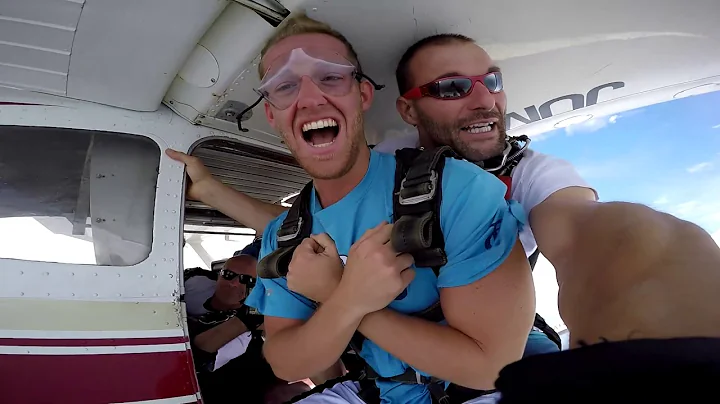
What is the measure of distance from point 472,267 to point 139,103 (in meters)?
1.74

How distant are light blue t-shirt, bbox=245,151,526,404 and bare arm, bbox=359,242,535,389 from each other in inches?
1.7

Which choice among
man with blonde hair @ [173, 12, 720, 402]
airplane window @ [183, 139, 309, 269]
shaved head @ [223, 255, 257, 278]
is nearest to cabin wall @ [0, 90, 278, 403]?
man with blonde hair @ [173, 12, 720, 402]

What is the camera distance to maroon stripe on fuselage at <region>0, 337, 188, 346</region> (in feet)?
5.37

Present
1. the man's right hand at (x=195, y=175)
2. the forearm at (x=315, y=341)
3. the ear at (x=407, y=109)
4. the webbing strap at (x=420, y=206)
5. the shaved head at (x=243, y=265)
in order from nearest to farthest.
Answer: the webbing strap at (x=420, y=206) → the forearm at (x=315, y=341) → the ear at (x=407, y=109) → the man's right hand at (x=195, y=175) → the shaved head at (x=243, y=265)

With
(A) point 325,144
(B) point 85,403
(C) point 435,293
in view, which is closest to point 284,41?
(A) point 325,144

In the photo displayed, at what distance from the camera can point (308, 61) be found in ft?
5.14

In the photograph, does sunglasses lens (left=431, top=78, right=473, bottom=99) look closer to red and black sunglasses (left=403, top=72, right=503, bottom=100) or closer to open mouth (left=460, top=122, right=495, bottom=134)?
red and black sunglasses (left=403, top=72, right=503, bottom=100)

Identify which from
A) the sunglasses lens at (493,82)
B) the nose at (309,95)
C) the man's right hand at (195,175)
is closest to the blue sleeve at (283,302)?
the nose at (309,95)

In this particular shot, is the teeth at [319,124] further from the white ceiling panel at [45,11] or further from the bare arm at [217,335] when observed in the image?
the bare arm at [217,335]

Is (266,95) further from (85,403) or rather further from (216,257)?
(216,257)

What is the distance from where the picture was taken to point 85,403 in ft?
5.47

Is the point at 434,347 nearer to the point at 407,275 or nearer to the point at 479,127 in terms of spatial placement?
the point at 407,275

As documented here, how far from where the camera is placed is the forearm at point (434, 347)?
1167mm

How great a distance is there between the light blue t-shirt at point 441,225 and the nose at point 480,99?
0.45 meters
